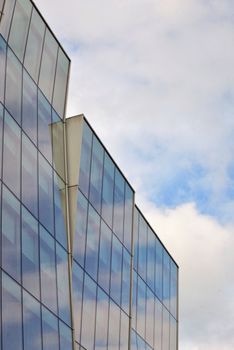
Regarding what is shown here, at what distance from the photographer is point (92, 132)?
114 ft

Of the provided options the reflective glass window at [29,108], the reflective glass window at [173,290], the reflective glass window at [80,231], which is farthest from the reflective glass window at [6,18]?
the reflective glass window at [173,290]

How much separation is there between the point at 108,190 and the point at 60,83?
625 centimetres

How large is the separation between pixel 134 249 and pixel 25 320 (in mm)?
15066

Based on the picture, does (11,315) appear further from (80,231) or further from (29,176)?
(80,231)

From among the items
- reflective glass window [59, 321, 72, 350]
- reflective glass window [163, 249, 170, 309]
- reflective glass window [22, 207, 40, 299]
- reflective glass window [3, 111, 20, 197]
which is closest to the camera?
reflective glass window [3, 111, 20, 197]

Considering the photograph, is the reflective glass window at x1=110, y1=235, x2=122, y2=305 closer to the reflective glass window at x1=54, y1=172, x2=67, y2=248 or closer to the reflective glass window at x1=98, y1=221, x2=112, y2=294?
the reflective glass window at x1=98, y1=221, x2=112, y2=294

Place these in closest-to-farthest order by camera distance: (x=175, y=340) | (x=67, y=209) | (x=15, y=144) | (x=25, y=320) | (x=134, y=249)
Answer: (x=25, y=320) → (x=15, y=144) → (x=67, y=209) → (x=134, y=249) → (x=175, y=340)

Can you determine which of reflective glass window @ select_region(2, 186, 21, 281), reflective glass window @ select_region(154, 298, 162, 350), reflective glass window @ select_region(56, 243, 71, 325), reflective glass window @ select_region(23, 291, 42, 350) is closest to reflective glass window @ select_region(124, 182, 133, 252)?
reflective glass window @ select_region(154, 298, 162, 350)

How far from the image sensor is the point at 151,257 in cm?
4319

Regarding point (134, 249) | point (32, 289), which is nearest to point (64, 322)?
point (32, 289)

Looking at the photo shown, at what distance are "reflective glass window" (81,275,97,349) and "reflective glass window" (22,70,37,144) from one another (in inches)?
286

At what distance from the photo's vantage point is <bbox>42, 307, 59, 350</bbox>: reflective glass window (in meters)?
26.9

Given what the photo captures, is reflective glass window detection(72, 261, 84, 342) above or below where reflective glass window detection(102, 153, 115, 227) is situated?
below

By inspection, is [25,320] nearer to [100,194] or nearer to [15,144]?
[15,144]
